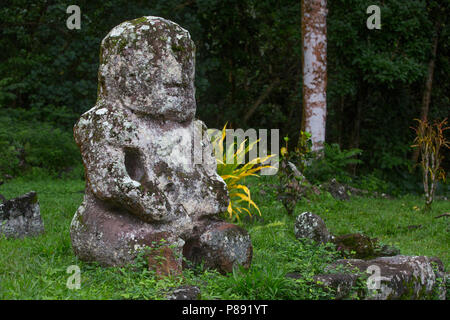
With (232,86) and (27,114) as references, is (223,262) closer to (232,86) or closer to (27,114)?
(27,114)

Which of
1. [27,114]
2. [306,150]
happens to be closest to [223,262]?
[306,150]

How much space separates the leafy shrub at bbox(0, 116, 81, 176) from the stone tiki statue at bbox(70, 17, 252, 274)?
287 inches

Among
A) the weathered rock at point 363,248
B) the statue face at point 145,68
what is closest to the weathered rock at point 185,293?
the statue face at point 145,68

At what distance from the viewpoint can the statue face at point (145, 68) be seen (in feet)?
14.7

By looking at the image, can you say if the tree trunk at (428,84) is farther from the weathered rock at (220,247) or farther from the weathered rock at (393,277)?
the weathered rock at (220,247)

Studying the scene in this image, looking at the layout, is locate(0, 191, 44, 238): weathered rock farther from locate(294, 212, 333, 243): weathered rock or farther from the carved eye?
locate(294, 212, 333, 243): weathered rock

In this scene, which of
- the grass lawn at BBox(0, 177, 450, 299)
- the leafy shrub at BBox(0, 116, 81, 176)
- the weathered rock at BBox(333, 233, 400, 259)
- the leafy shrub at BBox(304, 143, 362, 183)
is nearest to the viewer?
the grass lawn at BBox(0, 177, 450, 299)

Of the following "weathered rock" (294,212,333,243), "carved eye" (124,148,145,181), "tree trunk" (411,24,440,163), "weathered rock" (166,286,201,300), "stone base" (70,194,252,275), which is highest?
"tree trunk" (411,24,440,163)

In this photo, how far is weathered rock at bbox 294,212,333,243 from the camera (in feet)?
19.0

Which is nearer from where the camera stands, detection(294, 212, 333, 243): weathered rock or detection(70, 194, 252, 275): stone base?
detection(70, 194, 252, 275): stone base

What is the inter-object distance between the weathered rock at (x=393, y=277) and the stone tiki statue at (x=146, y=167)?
87 centimetres

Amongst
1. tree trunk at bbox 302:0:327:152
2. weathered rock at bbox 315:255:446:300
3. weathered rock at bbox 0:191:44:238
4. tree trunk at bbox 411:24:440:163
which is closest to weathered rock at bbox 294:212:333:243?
weathered rock at bbox 315:255:446:300

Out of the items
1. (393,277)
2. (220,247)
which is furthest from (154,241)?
(393,277)

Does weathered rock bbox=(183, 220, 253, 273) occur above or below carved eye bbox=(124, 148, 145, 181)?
below
